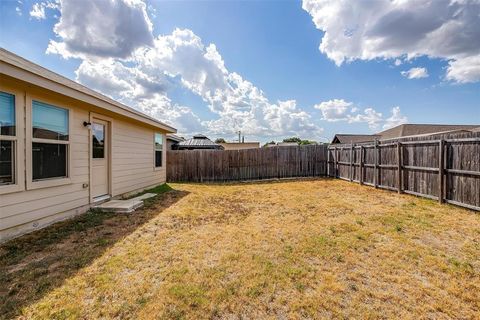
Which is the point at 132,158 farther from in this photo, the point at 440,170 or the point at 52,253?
the point at 440,170

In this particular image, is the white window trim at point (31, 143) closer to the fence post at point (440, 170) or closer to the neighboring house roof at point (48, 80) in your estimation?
the neighboring house roof at point (48, 80)

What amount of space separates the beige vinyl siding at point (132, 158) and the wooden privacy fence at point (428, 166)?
8908 millimetres

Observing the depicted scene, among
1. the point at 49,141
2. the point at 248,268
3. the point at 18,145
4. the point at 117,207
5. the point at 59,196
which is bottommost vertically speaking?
the point at 248,268

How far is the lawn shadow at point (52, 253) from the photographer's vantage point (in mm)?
2113

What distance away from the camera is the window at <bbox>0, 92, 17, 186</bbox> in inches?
128

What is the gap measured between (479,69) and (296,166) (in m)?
10.2

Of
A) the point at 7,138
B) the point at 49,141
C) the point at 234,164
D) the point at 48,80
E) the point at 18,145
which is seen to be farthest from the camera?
the point at 234,164

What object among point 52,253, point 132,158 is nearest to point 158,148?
point 132,158

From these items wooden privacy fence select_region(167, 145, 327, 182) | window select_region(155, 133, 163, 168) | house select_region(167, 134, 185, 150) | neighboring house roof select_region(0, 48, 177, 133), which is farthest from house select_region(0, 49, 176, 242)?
house select_region(167, 134, 185, 150)

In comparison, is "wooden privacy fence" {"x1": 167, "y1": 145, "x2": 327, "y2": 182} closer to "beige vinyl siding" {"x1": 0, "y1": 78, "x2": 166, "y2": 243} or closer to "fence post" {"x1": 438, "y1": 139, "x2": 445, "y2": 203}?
"beige vinyl siding" {"x1": 0, "y1": 78, "x2": 166, "y2": 243}

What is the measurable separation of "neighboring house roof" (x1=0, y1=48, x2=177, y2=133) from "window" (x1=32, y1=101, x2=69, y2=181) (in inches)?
18.7

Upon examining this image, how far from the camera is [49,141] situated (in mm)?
4070

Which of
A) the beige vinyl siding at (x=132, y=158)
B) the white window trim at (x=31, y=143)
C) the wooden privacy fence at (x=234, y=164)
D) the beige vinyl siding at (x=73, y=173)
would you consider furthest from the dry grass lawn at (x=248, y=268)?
the wooden privacy fence at (x=234, y=164)

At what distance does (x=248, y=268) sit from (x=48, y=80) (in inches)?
170
